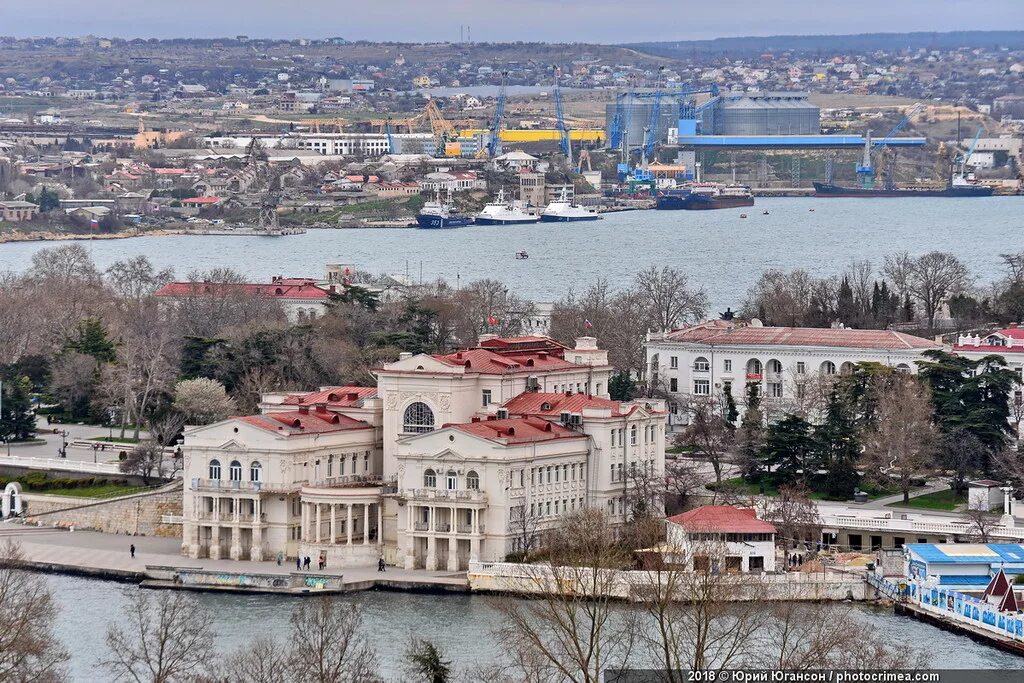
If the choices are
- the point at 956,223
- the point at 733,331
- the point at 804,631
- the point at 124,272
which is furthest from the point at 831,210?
the point at 804,631

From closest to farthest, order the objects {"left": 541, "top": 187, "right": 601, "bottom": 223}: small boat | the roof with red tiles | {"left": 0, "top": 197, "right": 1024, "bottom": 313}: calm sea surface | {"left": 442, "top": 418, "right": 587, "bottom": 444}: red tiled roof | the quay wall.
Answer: the quay wall < {"left": 442, "top": 418, "right": 587, "bottom": 444}: red tiled roof < the roof with red tiles < {"left": 0, "top": 197, "right": 1024, "bottom": 313}: calm sea surface < {"left": 541, "top": 187, "right": 601, "bottom": 223}: small boat

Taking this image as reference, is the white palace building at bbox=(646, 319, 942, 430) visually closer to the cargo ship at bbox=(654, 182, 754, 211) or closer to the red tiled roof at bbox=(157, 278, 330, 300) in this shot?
the red tiled roof at bbox=(157, 278, 330, 300)

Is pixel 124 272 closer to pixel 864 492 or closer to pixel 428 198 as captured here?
pixel 864 492

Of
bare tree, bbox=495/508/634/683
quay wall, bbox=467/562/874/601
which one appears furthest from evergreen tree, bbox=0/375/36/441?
bare tree, bbox=495/508/634/683

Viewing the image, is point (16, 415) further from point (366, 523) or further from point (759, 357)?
point (759, 357)

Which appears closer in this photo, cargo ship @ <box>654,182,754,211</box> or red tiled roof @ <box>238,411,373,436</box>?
red tiled roof @ <box>238,411,373,436</box>
